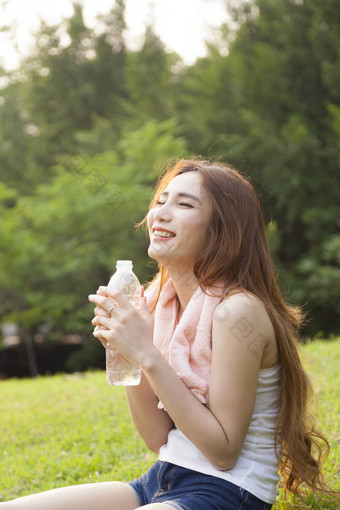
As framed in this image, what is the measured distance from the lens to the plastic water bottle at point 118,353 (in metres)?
1.99

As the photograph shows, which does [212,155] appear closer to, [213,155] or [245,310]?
[213,155]

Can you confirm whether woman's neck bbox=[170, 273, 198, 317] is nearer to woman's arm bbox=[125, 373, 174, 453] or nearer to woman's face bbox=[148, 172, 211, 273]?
woman's face bbox=[148, 172, 211, 273]

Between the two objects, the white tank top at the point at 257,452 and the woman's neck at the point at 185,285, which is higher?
the woman's neck at the point at 185,285

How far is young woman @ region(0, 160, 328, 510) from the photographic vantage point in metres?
1.66

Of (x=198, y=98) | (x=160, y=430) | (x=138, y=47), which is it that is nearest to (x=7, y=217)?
(x=198, y=98)

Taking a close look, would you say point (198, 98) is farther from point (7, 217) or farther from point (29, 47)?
point (29, 47)

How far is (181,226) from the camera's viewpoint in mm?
1844

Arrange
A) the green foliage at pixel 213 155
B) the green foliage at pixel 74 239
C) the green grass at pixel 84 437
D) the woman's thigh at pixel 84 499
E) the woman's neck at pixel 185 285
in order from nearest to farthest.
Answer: the woman's thigh at pixel 84 499, the woman's neck at pixel 185 285, the green grass at pixel 84 437, the green foliage at pixel 74 239, the green foliage at pixel 213 155

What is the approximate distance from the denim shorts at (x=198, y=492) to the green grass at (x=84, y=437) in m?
0.70

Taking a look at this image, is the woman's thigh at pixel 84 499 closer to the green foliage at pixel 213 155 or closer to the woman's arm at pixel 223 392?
the woman's arm at pixel 223 392

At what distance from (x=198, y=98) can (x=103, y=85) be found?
5281 mm

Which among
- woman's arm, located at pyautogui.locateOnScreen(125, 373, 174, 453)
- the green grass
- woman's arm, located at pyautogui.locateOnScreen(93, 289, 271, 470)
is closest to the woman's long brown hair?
woman's arm, located at pyautogui.locateOnScreen(93, 289, 271, 470)

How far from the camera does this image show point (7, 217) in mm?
13266

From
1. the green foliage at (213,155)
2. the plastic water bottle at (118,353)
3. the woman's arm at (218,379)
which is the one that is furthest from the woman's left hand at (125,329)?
the green foliage at (213,155)
